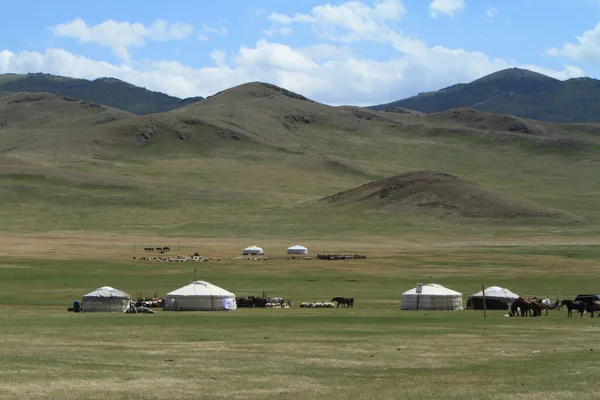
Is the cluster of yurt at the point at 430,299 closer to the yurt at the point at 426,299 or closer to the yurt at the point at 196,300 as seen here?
the yurt at the point at 426,299

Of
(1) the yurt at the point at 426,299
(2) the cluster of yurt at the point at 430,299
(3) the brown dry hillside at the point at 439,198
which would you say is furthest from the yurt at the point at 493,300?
(3) the brown dry hillside at the point at 439,198

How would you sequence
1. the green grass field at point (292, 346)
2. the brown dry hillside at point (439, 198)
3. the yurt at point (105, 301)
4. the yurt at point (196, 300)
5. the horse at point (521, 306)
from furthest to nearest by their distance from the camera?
the brown dry hillside at point (439, 198), the yurt at point (196, 300), the yurt at point (105, 301), the horse at point (521, 306), the green grass field at point (292, 346)

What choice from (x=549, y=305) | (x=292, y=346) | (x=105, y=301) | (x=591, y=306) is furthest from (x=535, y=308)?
(x=292, y=346)

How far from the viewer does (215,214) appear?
596ft

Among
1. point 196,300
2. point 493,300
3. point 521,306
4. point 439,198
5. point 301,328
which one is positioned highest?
point 439,198

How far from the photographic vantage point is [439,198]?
603 ft

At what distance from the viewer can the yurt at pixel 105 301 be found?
56219 millimetres

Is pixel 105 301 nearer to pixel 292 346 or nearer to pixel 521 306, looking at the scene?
pixel 521 306

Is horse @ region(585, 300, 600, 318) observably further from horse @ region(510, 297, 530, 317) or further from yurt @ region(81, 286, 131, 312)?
yurt @ region(81, 286, 131, 312)

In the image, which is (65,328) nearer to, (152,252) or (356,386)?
(356,386)

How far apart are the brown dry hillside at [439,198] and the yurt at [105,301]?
12195cm

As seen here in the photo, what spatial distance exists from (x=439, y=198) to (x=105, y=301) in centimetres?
13154

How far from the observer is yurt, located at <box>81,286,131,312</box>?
56219mm

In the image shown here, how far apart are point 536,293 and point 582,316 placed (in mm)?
19990
